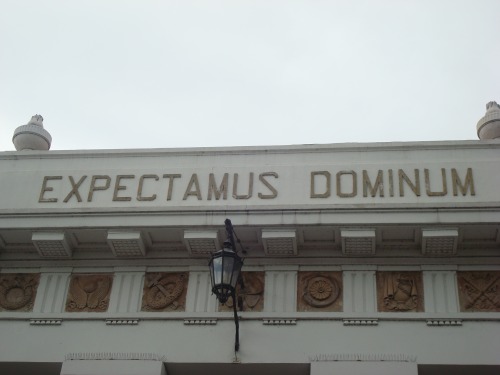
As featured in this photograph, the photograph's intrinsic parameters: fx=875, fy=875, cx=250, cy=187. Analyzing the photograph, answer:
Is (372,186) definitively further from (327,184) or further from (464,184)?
(464,184)

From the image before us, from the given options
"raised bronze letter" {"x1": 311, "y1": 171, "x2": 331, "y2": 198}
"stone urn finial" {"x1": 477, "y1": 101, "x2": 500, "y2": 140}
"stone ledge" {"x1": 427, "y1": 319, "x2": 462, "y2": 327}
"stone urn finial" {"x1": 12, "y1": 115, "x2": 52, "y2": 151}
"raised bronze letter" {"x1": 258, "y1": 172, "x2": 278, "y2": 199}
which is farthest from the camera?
"stone urn finial" {"x1": 12, "y1": 115, "x2": 52, "y2": 151}

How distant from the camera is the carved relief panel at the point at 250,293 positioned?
14070mm

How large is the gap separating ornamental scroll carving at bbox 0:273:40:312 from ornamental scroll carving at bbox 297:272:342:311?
14.8 ft

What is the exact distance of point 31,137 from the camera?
16.9 m

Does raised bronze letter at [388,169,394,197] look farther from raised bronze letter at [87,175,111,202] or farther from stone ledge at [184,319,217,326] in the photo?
raised bronze letter at [87,175,111,202]

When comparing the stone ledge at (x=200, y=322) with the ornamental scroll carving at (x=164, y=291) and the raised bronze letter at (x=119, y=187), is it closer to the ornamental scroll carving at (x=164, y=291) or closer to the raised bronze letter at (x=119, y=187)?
the ornamental scroll carving at (x=164, y=291)

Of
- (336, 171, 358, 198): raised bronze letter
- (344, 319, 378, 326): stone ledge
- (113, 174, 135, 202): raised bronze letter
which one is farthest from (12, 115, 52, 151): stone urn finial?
(344, 319, 378, 326): stone ledge

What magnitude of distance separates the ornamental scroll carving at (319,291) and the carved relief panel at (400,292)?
665mm

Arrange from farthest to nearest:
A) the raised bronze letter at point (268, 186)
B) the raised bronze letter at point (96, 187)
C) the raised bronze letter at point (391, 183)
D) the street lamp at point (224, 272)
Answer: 1. the raised bronze letter at point (96, 187)
2. the raised bronze letter at point (268, 186)
3. the raised bronze letter at point (391, 183)
4. the street lamp at point (224, 272)

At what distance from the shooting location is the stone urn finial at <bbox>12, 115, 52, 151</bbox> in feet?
55.4

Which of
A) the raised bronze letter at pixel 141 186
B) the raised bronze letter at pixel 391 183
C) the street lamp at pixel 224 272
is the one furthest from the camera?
the raised bronze letter at pixel 141 186

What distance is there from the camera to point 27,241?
49.6ft

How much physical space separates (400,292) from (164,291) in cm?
384

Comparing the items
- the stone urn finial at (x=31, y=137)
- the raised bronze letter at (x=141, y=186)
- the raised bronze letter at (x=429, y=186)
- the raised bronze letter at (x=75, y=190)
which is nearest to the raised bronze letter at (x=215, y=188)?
the raised bronze letter at (x=141, y=186)
